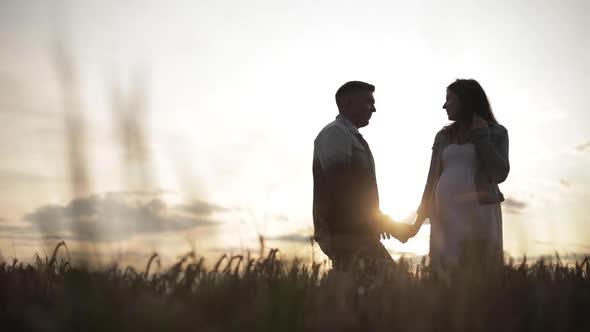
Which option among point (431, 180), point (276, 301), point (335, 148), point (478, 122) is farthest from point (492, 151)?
point (276, 301)

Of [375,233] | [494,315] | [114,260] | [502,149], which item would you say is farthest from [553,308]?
[502,149]

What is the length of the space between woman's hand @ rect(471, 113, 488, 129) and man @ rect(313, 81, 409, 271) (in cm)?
127

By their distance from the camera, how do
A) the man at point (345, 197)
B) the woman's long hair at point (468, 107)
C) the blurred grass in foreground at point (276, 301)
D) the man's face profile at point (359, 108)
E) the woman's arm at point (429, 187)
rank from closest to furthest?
1. the blurred grass in foreground at point (276, 301)
2. the man at point (345, 197)
3. the woman's long hair at point (468, 107)
4. the man's face profile at point (359, 108)
5. the woman's arm at point (429, 187)

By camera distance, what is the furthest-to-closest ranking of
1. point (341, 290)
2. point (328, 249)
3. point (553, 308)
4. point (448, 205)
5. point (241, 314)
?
point (448, 205) < point (328, 249) < point (553, 308) < point (341, 290) < point (241, 314)

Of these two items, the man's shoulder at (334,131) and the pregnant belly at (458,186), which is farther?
the pregnant belly at (458,186)

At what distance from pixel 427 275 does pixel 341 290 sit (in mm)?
1632

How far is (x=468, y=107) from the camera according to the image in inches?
289

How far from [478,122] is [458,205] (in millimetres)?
996

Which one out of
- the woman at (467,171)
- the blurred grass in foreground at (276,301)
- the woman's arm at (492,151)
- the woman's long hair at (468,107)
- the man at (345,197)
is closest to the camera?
the blurred grass in foreground at (276,301)

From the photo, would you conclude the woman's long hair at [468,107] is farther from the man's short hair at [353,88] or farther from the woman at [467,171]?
the man's short hair at [353,88]

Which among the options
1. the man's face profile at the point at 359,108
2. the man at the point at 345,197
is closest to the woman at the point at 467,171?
the man at the point at 345,197

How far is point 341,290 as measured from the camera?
3.03 metres

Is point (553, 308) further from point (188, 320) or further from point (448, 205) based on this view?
point (448, 205)

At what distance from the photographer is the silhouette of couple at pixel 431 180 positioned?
6781mm
